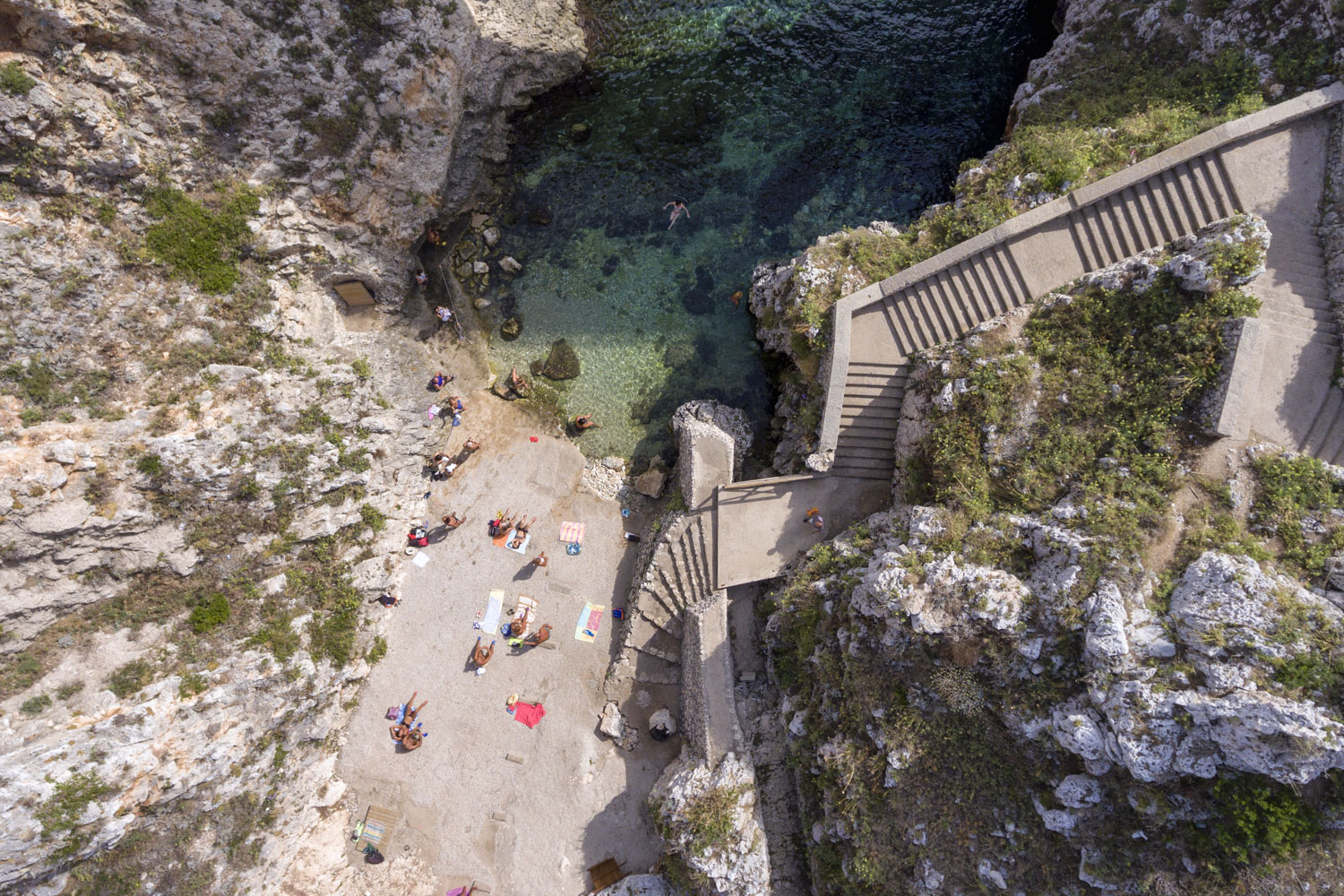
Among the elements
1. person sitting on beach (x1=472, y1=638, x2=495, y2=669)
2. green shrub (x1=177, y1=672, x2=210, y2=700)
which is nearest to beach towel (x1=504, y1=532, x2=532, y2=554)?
person sitting on beach (x1=472, y1=638, x2=495, y2=669)

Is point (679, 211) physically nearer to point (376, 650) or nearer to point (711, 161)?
point (711, 161)

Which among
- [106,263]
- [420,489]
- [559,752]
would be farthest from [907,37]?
Result: [559,752]

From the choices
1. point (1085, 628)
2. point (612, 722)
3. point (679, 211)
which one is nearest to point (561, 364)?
point (679, 211)

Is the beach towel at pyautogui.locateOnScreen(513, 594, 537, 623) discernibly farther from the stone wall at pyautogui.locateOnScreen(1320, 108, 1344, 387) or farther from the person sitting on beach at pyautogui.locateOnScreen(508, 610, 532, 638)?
the stone wall at pyautogui.locateOnScreen(1320, 108, 1344, 387)

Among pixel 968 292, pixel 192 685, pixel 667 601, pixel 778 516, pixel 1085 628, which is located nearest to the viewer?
pixel 1085 628

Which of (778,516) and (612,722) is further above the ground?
(778,516)

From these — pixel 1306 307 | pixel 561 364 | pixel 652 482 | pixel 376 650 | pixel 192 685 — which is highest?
pixel 561 364

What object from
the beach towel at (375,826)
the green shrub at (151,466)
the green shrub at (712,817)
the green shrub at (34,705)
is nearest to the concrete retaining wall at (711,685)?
the green shrub at (712,817)
